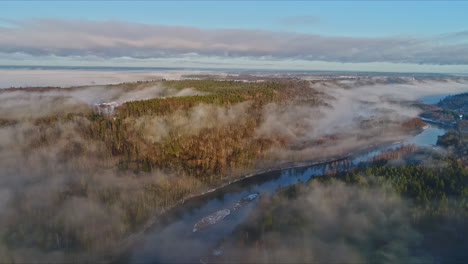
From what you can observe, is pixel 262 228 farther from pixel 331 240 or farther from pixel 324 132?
pixel 324 132

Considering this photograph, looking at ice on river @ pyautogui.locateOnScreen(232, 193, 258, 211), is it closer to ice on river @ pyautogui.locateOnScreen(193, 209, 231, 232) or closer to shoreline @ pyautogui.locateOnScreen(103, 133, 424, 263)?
ice on river @ pyautogui.locateOnScreen(193, 209, 231, 232)

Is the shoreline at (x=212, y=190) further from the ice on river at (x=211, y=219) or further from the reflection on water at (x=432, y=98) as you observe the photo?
the reflection on water at (x=432, y=98)

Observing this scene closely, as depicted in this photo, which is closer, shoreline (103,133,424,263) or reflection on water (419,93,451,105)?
shoreline (103,133,424,263)

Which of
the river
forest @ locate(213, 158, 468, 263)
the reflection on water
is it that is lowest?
the river

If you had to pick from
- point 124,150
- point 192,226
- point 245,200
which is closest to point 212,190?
point 245,200

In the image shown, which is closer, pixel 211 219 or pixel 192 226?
pixel 192 226

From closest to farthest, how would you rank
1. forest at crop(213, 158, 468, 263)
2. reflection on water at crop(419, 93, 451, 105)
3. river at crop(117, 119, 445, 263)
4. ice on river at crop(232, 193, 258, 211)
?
forest at crop(213, 158, 468, 263)
river at crop(117, 119, 445, 263)
ice on river at crop(232, 193, 258, 211)
reflection on water at crop(419, 93, 451, 105)

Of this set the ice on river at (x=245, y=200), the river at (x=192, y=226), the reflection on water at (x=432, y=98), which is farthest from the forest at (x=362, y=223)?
the reflection on water at (x=432, y=98)

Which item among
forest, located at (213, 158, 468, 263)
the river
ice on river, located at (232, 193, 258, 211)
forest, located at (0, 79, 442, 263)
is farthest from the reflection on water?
ice on river, located at (232, 193, 258, 211)

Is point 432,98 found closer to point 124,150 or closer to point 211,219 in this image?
point 124,150
